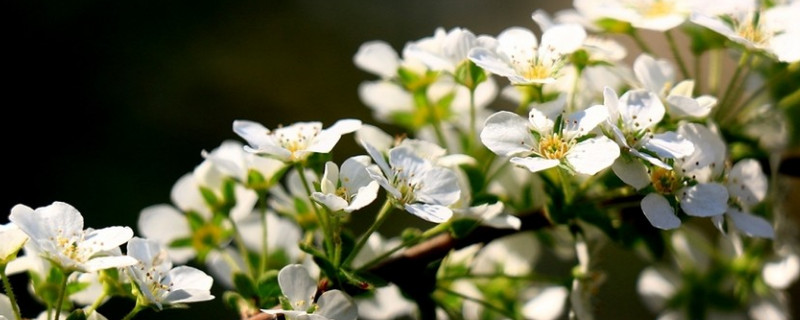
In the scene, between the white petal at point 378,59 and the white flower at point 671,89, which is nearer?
the white flower at point 671,89

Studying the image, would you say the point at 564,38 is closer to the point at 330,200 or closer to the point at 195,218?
the point at 330,200

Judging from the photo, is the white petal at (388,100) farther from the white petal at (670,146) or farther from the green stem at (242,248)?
the white petal at (670,146)

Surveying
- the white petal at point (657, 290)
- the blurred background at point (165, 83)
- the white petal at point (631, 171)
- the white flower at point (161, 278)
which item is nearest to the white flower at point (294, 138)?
the white flower at point (161, 278)

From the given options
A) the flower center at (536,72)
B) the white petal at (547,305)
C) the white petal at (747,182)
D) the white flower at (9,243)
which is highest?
the white flower at (9,243)

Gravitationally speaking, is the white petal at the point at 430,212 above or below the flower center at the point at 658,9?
below

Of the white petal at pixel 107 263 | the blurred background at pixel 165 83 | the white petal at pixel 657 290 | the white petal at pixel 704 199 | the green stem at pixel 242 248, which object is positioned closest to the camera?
the white petal at pixel 107 263

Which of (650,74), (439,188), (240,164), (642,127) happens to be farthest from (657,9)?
(240,164)

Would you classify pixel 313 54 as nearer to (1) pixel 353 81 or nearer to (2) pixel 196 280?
(1) pixel 353 81
